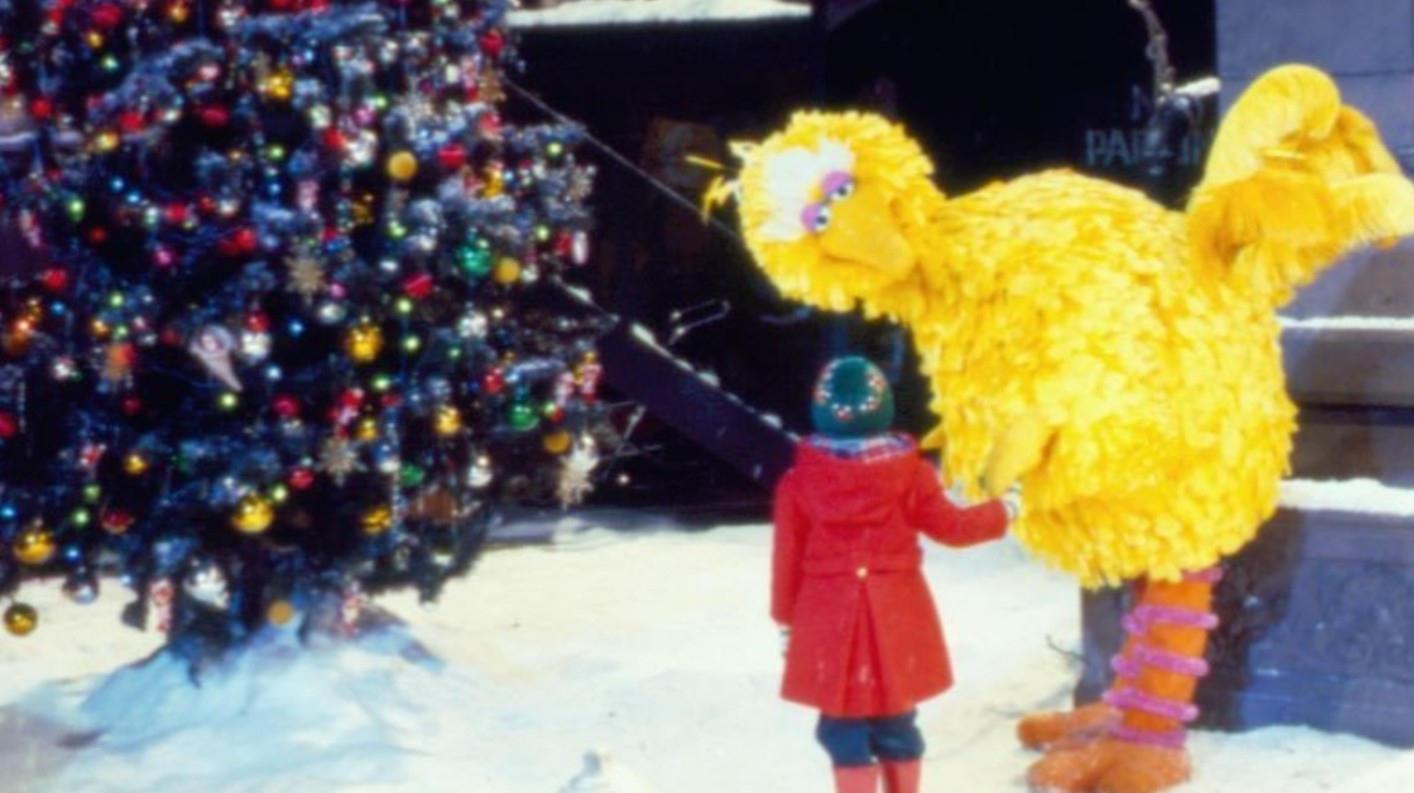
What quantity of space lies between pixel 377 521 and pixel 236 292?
95 cm

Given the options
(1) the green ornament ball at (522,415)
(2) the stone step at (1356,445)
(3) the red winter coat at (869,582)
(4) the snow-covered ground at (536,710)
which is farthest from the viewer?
(1) the green ornament ball at (522,415)

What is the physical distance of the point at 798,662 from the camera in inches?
197

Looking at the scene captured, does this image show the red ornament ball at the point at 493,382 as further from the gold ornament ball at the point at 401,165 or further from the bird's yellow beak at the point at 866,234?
the bird's yellow beak at the point at 866,234

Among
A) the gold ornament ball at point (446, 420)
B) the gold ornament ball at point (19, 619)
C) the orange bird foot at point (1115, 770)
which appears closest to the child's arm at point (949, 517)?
the orange bird foot at point (1115, 770)

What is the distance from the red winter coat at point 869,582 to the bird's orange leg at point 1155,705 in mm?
665

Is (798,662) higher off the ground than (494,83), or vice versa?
(494,83)

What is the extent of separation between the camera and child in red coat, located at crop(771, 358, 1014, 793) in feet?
16.2

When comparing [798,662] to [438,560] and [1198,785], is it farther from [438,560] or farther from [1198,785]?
[438,560]

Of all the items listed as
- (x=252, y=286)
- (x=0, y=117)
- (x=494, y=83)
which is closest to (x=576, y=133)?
(x=494, y=83)

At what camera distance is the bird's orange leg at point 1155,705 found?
5.37 metres

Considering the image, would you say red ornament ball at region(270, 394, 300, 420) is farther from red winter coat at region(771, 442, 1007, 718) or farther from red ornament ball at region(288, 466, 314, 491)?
red winter coat at region(771, 442, 1007, 718)

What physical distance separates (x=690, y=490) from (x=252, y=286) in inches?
218

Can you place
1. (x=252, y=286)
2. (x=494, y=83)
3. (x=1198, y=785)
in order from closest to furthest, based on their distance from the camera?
(x=1198, y=785) → (x=252, y=286) → (x=494, y=83)

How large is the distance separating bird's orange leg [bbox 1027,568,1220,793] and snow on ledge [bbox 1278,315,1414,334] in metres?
1.17
